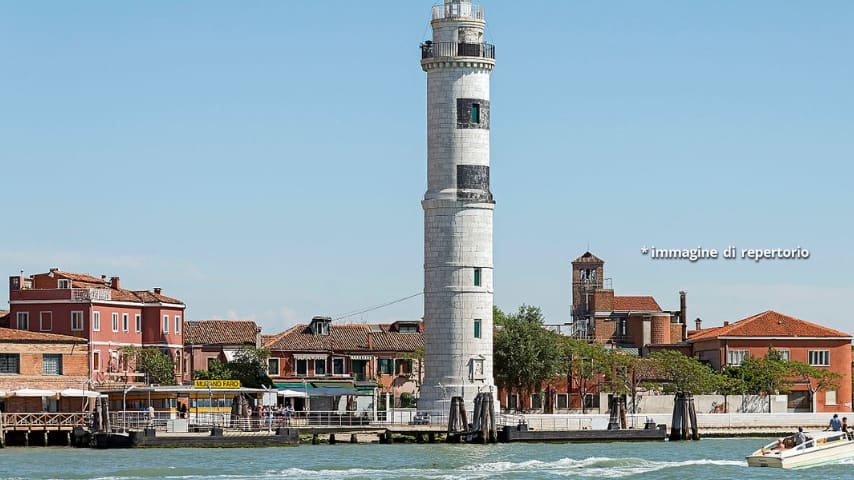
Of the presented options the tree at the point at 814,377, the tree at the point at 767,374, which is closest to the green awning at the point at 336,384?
the tree at the point at 767,374

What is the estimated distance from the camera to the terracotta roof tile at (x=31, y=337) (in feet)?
236

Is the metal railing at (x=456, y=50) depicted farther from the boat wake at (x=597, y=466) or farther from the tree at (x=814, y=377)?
the tree at (x=814, y=377)

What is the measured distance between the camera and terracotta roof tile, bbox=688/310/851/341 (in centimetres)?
9250

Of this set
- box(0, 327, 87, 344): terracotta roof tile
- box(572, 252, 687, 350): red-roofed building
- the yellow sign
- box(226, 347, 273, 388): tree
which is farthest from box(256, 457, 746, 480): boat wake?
box(572, 252, 687, 350): red-roofed building

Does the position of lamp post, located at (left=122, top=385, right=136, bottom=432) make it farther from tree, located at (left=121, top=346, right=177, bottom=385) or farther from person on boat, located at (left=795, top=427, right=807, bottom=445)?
person on boat, located at (left=795, top=427, right=807, bottom=445)

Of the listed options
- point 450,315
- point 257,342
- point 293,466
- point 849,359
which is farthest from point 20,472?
point 849,359

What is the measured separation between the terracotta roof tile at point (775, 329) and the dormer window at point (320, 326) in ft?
62.8

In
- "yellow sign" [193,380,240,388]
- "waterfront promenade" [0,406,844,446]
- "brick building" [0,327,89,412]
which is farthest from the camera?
"yellow sign" [193,380,240,388]

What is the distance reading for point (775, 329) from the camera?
305 feet

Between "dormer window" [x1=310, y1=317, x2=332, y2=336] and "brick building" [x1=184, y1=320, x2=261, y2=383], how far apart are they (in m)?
2.71

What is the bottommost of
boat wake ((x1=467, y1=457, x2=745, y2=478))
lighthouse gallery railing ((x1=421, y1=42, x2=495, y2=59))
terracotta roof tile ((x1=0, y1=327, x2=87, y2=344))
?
boat wake ((x1=467, y1=457, x2=745, y2=478))

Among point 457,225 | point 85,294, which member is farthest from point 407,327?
point 457,225

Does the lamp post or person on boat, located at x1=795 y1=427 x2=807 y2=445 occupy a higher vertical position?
the lamp post

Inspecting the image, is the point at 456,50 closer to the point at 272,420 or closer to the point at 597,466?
the point at 272,420
